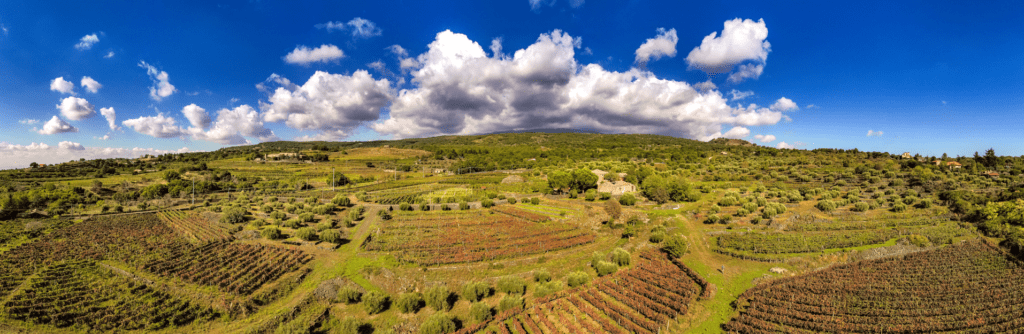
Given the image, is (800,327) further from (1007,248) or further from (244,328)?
(244,328)

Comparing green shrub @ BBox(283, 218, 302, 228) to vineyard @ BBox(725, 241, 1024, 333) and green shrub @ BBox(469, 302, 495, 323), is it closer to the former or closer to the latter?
green shrub @ BBox(469, 302, 495, 323)

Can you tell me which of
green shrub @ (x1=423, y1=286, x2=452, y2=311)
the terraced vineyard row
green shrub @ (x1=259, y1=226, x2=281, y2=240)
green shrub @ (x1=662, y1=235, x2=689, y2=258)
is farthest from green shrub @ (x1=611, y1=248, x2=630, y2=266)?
green shrub @ (x1=259, y1=226, x2=281, y2=240)

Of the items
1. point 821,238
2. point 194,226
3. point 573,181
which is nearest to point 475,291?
point 821,238

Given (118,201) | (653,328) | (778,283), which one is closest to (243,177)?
(118,201)

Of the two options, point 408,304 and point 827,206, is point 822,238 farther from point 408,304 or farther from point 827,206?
point 408,304

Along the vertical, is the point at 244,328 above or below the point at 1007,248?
below

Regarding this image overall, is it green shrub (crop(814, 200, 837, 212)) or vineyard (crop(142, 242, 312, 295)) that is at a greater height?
green shrub (crop(814, 200, 837, 212))

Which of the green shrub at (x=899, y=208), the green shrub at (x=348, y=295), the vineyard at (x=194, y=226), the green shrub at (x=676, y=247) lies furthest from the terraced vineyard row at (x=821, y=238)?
the vineyard at (x=194, y=226)
